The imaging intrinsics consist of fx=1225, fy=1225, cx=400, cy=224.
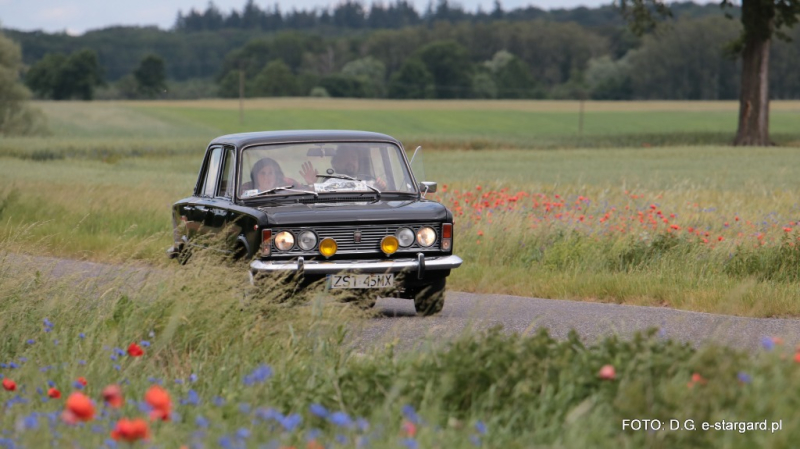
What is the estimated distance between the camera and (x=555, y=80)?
6284 inches

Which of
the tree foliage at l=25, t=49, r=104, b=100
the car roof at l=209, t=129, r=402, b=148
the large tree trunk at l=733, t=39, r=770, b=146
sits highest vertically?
the car roof at l=209, t=129, r=402, b=148

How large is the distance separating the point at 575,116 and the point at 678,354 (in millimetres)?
91740

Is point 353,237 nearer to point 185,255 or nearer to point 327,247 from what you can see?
point 327,247

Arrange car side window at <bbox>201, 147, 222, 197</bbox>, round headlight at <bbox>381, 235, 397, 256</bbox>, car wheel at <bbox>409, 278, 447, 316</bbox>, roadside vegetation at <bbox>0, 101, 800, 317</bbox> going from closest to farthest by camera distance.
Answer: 1. round headlight at <bbox>381, 235, 397, 256</bbox>
2. car wheel at <bbox>409, 278, 447, 316</bbox>
3. car side window at <bbox>201, 147, 222, 197</bbox>
4. roadside vegetation at <bbox>0, 101, 800, 317</bbox>

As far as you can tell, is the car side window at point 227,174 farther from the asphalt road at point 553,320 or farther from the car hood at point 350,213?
the asphalt road at point 553,320

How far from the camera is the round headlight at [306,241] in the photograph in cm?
966

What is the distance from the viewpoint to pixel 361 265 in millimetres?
9602

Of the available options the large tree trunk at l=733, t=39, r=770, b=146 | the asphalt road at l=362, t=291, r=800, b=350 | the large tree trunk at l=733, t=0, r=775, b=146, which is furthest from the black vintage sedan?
the large tree trunk at l=733, t=39, r=770, b=146

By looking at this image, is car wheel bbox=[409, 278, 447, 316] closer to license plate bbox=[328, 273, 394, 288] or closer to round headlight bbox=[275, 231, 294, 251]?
license plate bbox=[328, 273, 394, 288]

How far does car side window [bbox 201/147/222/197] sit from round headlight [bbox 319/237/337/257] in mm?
1837

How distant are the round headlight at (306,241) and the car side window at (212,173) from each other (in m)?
1.78

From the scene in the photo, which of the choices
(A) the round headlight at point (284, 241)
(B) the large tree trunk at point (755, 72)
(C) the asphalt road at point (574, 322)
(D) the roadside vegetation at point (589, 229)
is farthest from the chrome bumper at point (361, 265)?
(B) the large tree trunk at point (755, 72)

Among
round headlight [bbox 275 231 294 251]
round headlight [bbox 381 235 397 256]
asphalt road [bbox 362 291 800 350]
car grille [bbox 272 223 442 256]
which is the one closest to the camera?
asphalt road [bbox 362 291 800 350]

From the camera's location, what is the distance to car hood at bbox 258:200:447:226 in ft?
31.8
